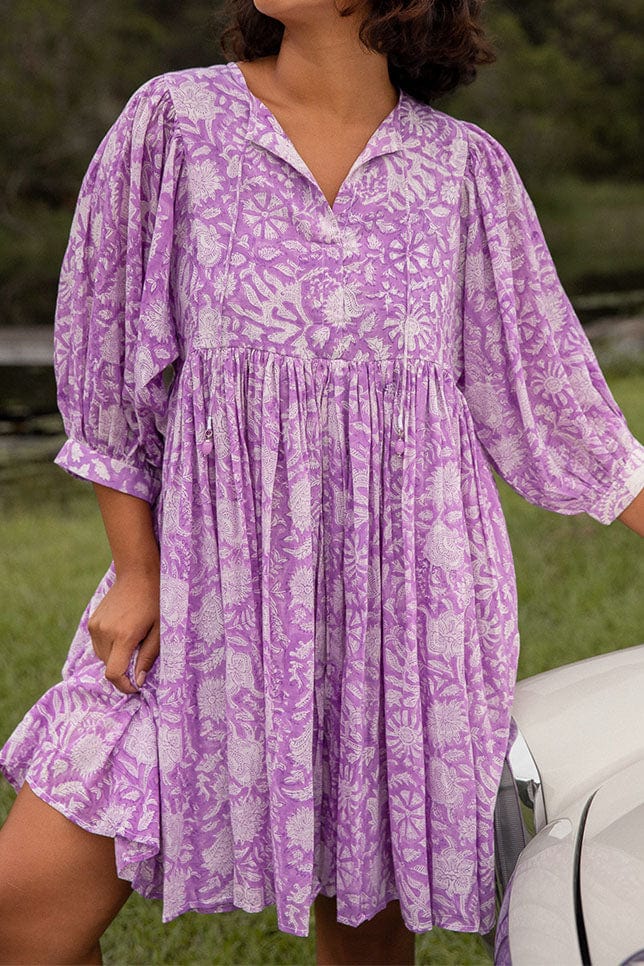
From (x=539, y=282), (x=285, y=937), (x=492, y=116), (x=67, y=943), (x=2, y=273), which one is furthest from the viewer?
(x=492, y=116)

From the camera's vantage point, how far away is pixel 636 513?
129 centimetres

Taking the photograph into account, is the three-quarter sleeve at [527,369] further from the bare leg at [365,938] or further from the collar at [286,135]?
the bare leg at [365,938]

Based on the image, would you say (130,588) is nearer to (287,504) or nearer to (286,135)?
(287,504)

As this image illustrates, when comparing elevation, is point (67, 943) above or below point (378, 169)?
below

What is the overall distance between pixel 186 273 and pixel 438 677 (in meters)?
0.45

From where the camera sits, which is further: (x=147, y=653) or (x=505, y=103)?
(x=505, y=103)

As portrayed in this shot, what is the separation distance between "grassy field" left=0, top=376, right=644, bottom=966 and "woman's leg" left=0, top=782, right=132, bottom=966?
0.82m

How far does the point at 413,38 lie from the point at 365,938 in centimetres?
95

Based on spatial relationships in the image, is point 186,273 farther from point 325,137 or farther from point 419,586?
point 419,586

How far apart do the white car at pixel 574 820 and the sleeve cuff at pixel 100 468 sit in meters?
0.45

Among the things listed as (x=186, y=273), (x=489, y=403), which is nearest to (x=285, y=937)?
(x=489, y=403)

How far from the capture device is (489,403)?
127 centimetres

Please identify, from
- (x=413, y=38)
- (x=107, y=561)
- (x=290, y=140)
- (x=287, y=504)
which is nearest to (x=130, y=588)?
(x=287, y=504)

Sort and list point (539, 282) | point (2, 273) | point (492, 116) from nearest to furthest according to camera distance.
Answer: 1. point (539, 282)
2. point (2, 273)
3. point (492, 116)
